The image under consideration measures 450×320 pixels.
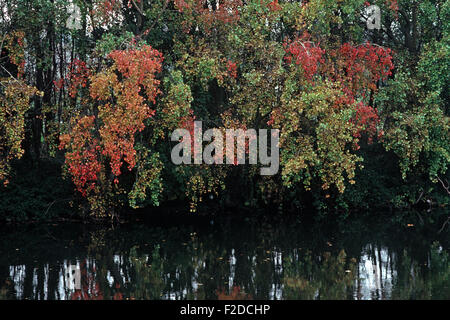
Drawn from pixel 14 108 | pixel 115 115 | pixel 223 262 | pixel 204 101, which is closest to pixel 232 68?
pixel 204 101

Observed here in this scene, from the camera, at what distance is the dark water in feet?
30.6

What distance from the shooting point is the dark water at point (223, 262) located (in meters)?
9.32

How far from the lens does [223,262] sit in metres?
11.7

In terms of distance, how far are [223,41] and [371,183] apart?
23.9 feet

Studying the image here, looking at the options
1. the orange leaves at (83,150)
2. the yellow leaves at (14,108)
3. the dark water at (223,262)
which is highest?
the yellow leaves at (14,108)

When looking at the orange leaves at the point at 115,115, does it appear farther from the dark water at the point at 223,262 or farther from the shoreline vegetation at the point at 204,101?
the dark water at the point at 223,262

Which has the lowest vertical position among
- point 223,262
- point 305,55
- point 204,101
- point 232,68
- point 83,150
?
point 223,262

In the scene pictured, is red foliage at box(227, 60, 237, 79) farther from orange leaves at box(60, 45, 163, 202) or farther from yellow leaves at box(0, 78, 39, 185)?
yellow leaves at box(0, 78, 39, 185)

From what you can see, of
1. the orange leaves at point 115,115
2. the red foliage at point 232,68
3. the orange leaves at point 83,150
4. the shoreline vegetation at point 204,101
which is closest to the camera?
the orange leaves at point 115,115

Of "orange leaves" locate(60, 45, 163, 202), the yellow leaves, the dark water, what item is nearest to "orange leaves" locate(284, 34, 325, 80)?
"orange leaves" locate(60, 45, 163, 202)

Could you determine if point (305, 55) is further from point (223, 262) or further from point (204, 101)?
point (223, 262)

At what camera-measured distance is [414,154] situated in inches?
701

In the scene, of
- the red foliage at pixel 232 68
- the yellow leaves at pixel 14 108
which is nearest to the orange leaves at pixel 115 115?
the yellow leaves at pixel 14 108
